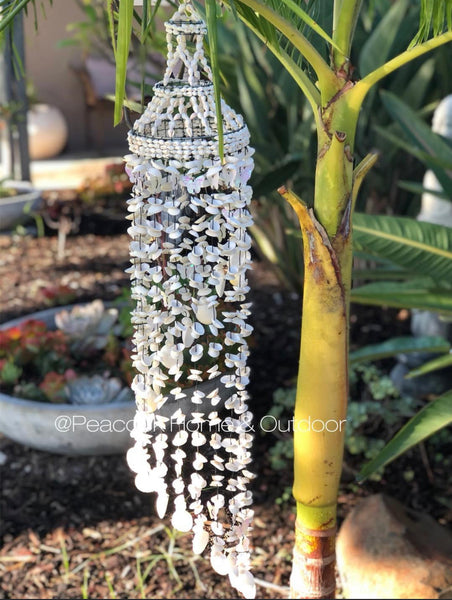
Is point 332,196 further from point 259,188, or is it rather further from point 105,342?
point 105,342

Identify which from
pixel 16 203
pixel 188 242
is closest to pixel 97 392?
pixel 188 242

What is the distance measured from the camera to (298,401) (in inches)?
51.6

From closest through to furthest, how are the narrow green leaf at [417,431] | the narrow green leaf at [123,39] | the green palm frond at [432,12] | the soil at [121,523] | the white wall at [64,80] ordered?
1. the narrow green leaf at [123,39]
2. the green palm frond at [432,12]
3. the narrow green leaf at [417,431]
4. the soil at [121,523]
5. the white wall at [64,80]

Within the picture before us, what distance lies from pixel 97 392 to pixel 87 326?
389 millimetres

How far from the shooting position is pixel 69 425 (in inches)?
94.8

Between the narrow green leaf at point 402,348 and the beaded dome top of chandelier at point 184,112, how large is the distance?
3.74 feet

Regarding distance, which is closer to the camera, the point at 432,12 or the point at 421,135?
the point at 432,12

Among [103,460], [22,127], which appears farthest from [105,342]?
[22,127]

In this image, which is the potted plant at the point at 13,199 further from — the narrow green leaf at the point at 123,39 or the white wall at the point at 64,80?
the narrow green leaf at the point at 123,39

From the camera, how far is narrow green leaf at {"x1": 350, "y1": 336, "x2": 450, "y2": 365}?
2223 millimetres

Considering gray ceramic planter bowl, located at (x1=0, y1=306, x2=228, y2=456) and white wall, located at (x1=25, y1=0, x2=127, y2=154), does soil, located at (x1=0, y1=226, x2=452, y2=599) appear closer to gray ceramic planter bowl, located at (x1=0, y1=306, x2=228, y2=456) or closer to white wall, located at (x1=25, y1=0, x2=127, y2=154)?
gray ceramic planter bowl, located at (x1=0, y1=306, x2=228, y2=456)

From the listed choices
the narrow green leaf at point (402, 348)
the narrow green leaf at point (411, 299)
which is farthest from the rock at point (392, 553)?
the narrow green leaf at point (411, 299)

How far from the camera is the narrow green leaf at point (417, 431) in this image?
1.66 metres

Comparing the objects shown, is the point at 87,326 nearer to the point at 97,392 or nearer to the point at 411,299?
the point at 97,392
